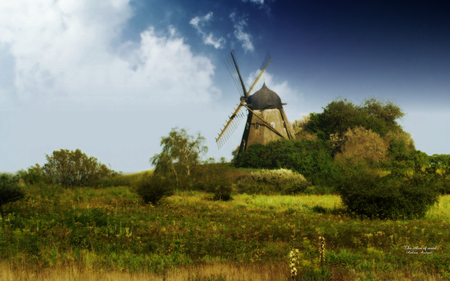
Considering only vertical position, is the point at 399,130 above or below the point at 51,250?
above

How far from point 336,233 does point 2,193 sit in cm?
1117

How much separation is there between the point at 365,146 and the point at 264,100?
1191 centimetres

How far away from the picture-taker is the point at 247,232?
8.59m

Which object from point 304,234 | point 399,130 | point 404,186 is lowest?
point 304,234

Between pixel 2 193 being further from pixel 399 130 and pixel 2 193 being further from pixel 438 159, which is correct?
pixel 399 130

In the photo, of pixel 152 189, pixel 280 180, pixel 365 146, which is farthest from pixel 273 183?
pixel 365 146

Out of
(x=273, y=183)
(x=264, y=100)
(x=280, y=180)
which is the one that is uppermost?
(x=264, y=100)

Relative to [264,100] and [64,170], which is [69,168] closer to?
[64,170]

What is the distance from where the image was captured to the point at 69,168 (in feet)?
78.2

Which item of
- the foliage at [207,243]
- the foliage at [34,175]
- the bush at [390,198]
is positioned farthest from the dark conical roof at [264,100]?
the foliage at [207,243]

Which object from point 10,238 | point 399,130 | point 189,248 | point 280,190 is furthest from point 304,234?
point 399,130

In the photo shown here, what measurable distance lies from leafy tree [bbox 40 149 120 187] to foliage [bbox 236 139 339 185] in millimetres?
15491

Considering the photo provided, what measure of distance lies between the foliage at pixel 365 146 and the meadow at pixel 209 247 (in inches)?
812

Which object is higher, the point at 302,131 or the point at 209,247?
the point at 302,131
